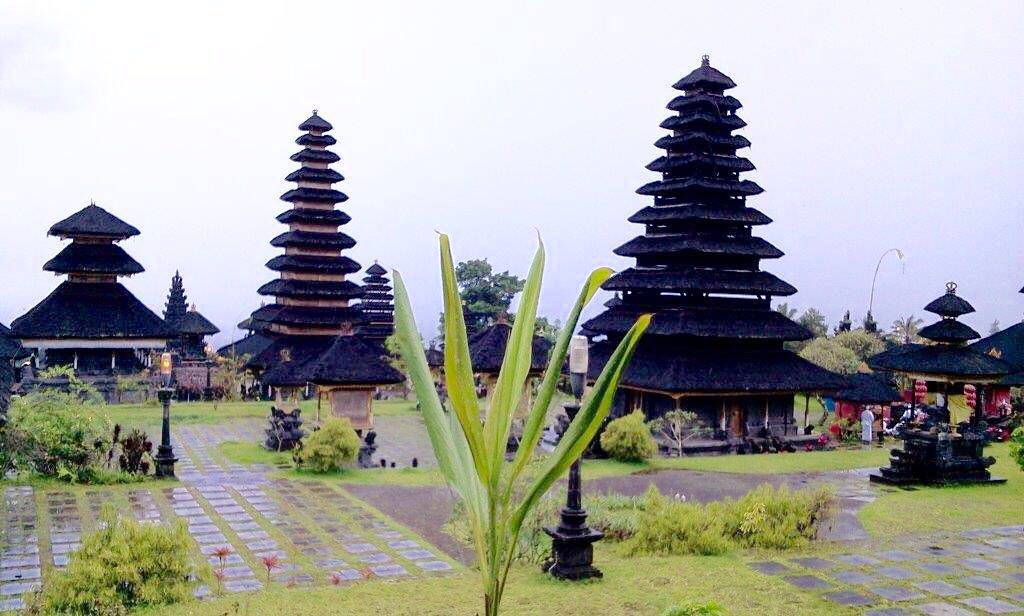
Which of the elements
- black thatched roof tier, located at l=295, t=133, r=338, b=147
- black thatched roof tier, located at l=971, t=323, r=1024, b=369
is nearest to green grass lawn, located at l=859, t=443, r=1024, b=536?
black thatched roof tier, located at l=971, t=323, r=1024, b=369

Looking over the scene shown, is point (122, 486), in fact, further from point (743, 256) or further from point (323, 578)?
point (743, 256)

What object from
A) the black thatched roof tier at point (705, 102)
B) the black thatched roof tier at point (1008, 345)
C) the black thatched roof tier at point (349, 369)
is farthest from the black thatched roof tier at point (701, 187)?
the black thatched roof tier at point (1008, 345)

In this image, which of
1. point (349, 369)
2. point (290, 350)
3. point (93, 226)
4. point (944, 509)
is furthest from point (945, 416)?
point (93, 226)

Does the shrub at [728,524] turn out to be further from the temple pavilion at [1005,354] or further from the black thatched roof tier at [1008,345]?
the black thatched roof tier at [1008,345]

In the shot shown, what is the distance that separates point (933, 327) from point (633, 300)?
10259 mm

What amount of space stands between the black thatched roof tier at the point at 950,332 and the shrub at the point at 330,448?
12.6m

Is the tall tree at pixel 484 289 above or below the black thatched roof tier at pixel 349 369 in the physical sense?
above

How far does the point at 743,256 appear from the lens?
2591cm

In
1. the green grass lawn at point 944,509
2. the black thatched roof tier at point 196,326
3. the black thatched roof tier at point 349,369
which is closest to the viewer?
the green grass lawn at point 944,509

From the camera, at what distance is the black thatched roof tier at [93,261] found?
2864 cm

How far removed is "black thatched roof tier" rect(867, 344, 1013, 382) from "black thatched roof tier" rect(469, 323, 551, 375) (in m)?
8.58

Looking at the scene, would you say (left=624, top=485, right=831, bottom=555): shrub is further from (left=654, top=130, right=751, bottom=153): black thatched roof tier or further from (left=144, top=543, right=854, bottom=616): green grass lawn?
(left=654, top=130, right=751, bottom=153): black thatched roof tier

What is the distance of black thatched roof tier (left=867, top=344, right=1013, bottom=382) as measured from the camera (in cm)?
1822

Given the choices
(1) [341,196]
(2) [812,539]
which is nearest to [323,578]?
(2) [812,539]
